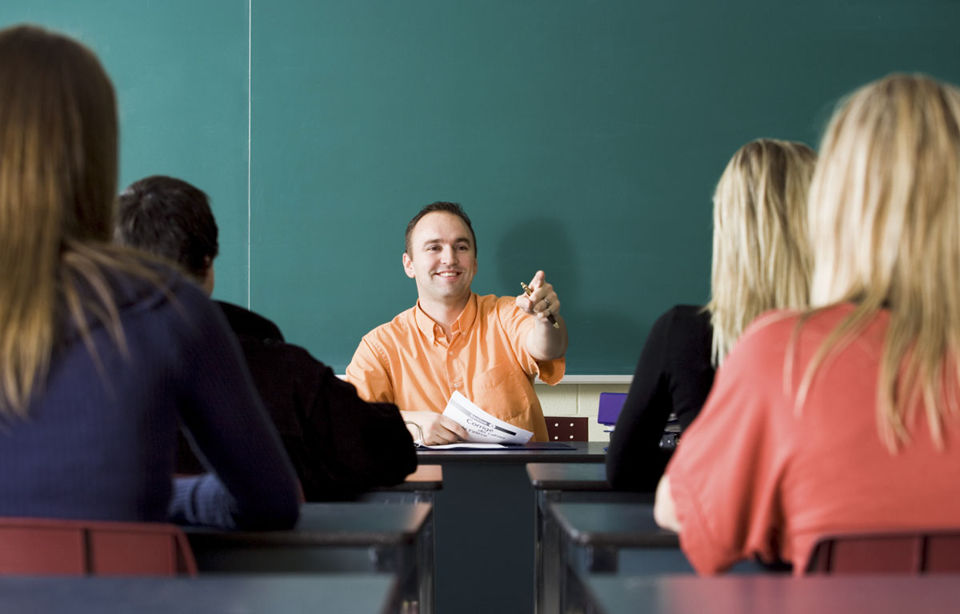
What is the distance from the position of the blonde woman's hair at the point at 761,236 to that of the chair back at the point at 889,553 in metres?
0.70

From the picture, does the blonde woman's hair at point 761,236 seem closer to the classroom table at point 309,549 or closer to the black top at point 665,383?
the black top at point 665,383

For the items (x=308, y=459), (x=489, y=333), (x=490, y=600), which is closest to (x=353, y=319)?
(x=489, y=333)

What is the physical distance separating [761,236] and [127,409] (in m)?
1.09

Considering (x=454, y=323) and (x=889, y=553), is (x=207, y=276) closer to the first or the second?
(x=889, y=553)

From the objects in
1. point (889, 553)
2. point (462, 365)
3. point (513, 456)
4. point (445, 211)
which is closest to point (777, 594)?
point (889, 553)

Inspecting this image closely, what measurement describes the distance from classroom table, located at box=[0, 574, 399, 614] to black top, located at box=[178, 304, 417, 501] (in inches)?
33.8

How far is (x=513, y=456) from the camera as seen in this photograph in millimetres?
2529

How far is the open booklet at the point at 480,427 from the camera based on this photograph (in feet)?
8.97

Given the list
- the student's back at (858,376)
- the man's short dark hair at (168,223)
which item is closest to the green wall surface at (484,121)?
the man's short dark hair at (168,223)

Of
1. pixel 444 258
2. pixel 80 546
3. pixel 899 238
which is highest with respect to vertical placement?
pixel 899 238

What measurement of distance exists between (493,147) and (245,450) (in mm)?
3068

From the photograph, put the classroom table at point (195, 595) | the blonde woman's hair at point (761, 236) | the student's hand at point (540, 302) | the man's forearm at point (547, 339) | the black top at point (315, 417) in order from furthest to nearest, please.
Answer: the man's forearm at point (547, 339) < the student's hand at point (540, 302) < the black top at point (315, 417) < the blonde woman's hair at point (761, 236) < the classroom table at point (195, 595)

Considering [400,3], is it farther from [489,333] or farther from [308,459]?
[308,459]

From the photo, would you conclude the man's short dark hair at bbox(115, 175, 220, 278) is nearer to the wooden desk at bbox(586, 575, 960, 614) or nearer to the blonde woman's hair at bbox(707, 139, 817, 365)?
the blonde woman's hair at bbox(707, 139, 817, 365)
